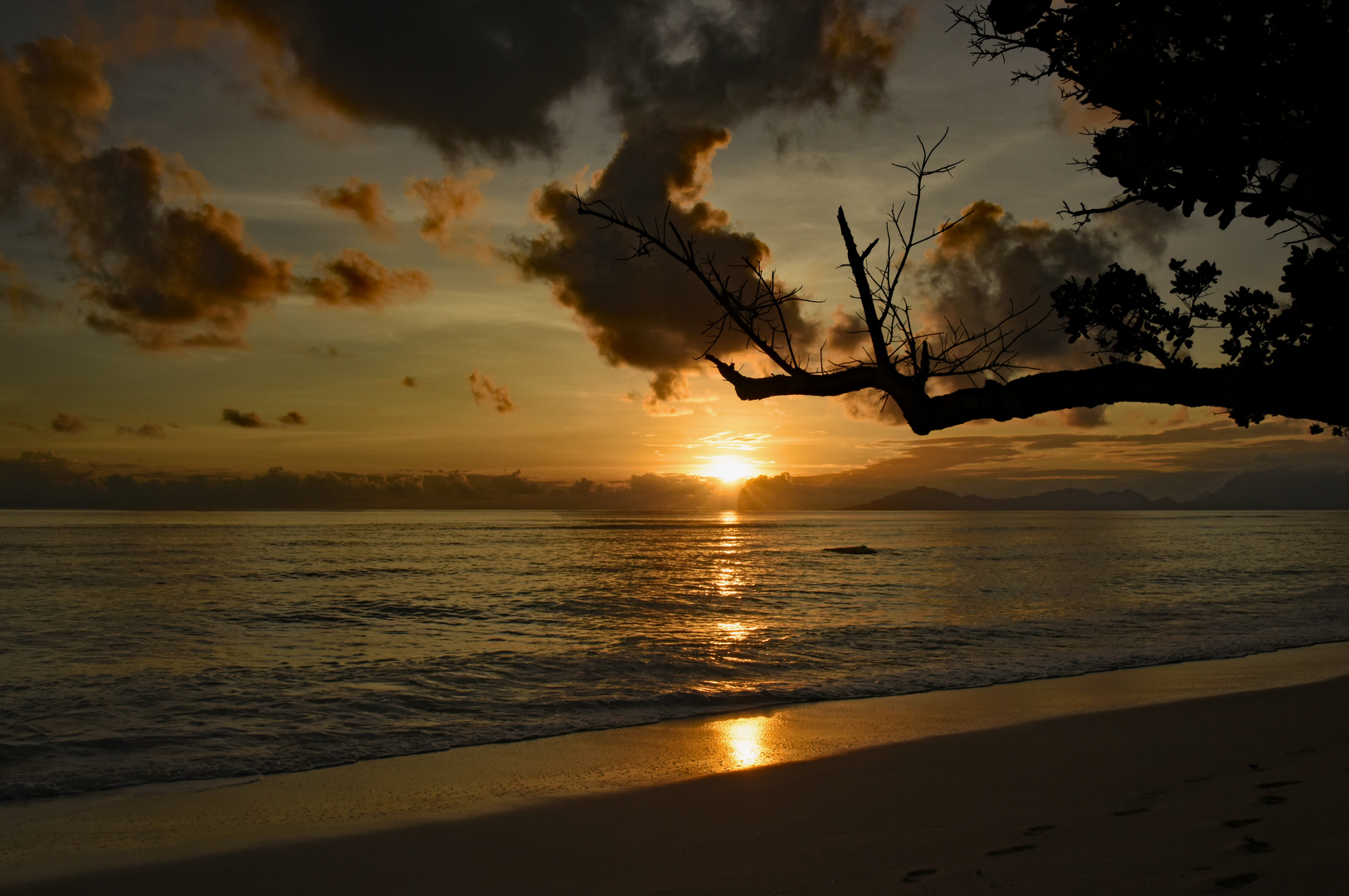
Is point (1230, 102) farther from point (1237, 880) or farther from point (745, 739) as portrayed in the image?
point (745, 739)

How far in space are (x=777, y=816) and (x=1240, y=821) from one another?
10.3 feet

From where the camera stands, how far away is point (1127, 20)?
493 cm

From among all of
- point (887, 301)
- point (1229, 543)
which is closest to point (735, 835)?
point (887, 301)

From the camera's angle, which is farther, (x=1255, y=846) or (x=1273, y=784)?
(x=1273, y=784)

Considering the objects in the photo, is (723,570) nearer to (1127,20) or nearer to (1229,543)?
(1127,20)

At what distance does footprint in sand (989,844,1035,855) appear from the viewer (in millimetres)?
4812

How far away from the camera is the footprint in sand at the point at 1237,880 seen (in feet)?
13.0

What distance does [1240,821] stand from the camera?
5.00 metres

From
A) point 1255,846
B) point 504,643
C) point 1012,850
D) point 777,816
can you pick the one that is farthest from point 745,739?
point 504,643

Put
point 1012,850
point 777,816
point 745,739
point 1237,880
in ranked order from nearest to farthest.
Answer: point 1237,880 → point 1012,850 → point 777,816 → point 745,739

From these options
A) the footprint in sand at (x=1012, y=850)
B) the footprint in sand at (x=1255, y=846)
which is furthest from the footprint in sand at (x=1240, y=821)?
the footprint in sand at (x=1012, y=850)

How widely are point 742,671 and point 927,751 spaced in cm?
637

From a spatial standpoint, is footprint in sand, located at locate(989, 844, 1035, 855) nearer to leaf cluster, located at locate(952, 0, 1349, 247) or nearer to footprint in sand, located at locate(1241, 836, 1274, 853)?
footprint in sand, located at locate(1241, 836, 1274, 853)

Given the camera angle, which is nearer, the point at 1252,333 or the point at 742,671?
the point at 1252,333
